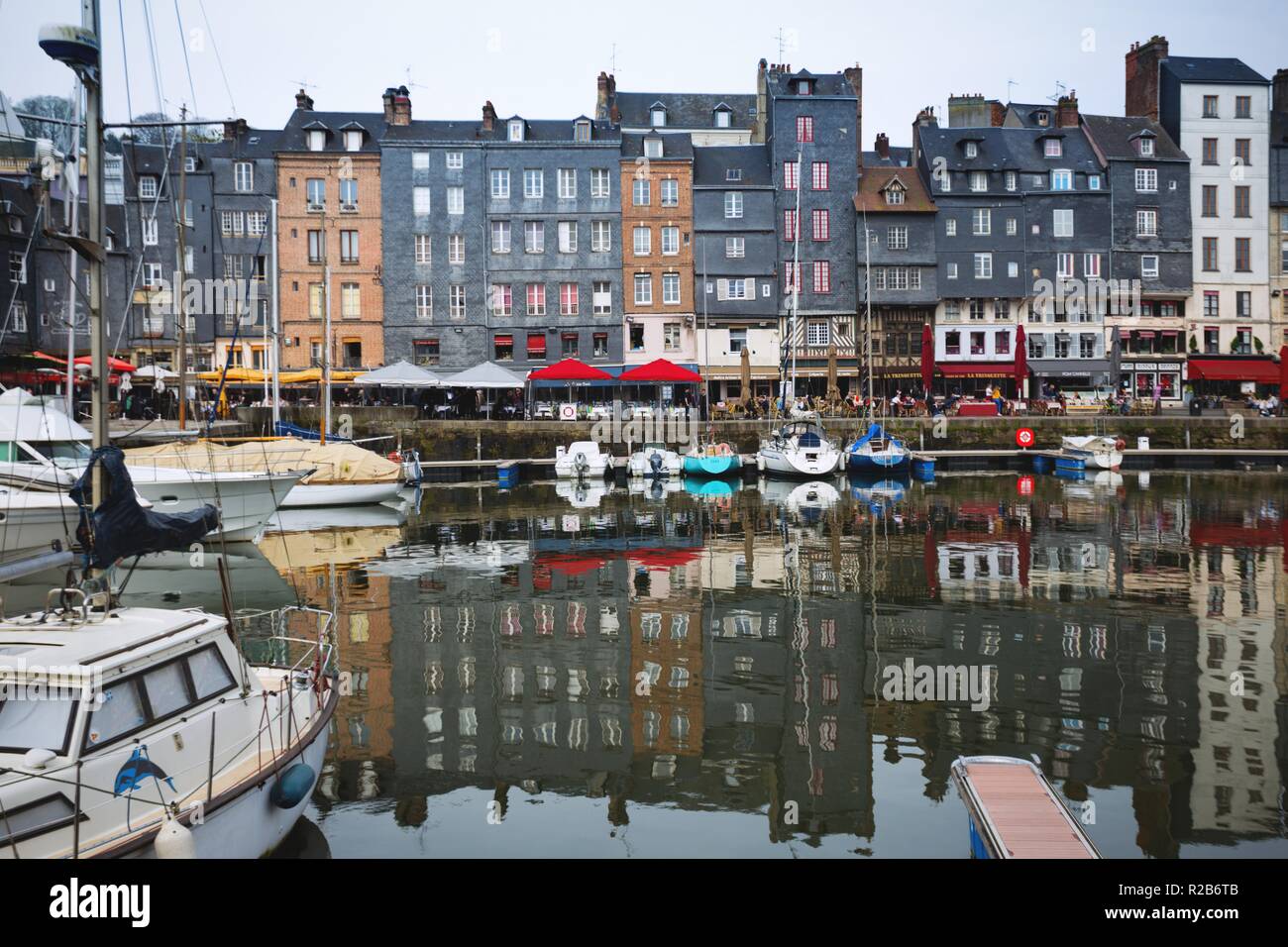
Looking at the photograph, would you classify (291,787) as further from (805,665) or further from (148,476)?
(148,476)

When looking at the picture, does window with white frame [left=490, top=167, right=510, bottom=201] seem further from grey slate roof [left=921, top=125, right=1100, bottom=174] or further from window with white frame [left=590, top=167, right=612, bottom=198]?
grey slate roof [left=921, top=125, right=1100, bottom=174]

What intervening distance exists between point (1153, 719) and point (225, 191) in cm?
5814

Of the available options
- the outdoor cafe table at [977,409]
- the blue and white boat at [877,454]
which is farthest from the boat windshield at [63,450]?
the outdoor cafe table at [977,409]

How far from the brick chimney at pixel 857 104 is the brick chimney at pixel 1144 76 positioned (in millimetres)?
17334

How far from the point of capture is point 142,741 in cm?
883

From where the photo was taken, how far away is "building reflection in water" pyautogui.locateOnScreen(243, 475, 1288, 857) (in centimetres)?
1180

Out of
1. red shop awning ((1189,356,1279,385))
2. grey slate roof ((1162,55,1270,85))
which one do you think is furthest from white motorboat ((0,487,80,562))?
grey slate roof ((1162,55,1270,85))

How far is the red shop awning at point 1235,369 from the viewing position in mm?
62000

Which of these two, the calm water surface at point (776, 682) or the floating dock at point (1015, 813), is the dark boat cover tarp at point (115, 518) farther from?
the floating dock at point (1015, 813)

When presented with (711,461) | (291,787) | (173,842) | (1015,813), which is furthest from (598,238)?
(173,842)
